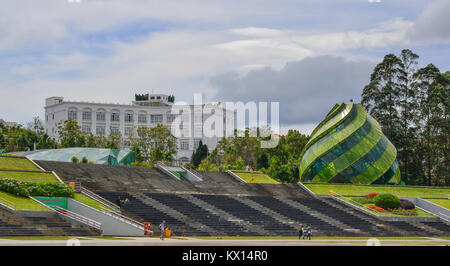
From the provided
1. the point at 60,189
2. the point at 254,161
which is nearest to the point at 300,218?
the point at 60,189

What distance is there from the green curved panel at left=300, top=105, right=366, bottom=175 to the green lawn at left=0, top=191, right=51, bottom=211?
112 feet

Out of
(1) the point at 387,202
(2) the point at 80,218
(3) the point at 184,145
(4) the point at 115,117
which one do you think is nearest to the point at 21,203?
(2) the point at 80,218

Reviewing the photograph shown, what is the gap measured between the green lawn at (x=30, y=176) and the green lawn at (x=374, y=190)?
25.7m

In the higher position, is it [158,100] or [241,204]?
[158,100]

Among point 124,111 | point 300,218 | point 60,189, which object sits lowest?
point 300,218

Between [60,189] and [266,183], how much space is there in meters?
24.9

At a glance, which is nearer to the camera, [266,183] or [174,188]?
[174,188]

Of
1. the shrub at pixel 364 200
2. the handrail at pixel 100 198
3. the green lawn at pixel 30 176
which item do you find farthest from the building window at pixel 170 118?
the handrail at pixel 100 198

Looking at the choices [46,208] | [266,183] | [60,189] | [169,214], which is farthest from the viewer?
[266,183]

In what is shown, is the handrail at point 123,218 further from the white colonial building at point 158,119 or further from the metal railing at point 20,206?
the white colonial building at point 158,119

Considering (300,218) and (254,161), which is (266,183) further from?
(254,161)

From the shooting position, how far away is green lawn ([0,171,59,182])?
39.7 metres

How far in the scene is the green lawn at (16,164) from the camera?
144 ft
